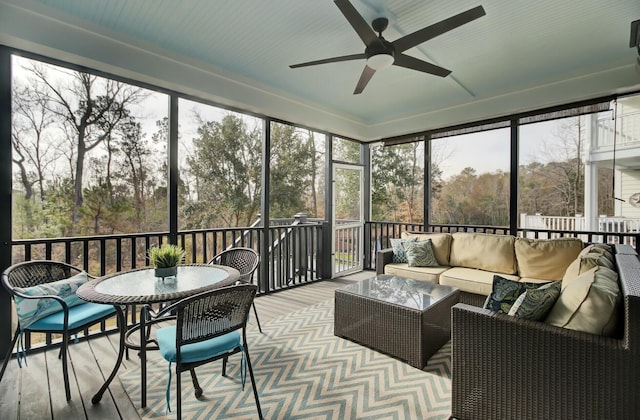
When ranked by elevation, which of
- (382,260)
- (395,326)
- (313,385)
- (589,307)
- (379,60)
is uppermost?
(379,60)

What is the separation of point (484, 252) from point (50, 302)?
430 cm

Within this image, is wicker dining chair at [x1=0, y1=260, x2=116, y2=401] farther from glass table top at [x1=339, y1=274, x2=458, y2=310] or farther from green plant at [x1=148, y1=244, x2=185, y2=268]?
glass table top at [x1=339, y1=274, x2=458, y2=310]

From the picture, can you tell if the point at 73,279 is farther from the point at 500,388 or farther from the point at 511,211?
the point at 511,211

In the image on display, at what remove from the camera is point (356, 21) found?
2182mm

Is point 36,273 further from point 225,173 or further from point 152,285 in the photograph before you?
point 225,173

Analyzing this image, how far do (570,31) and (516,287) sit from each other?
2.60 m

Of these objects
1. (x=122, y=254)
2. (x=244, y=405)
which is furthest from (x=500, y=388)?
(x=122, y=254)

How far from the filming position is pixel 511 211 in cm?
430

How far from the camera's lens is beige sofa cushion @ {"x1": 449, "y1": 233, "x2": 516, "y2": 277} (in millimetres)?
3574

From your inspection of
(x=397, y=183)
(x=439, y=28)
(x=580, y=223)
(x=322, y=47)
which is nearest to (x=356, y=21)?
(x=439, y=28)

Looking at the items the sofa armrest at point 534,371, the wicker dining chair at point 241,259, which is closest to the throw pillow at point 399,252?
the wicker dining chair at point 241,259

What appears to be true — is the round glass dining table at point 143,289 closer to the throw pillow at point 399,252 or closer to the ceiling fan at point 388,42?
the ceiling fan at point 388,42

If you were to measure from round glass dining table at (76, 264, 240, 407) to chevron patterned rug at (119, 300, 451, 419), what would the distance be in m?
0.35

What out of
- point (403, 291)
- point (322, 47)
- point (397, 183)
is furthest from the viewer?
point (397, 183)
